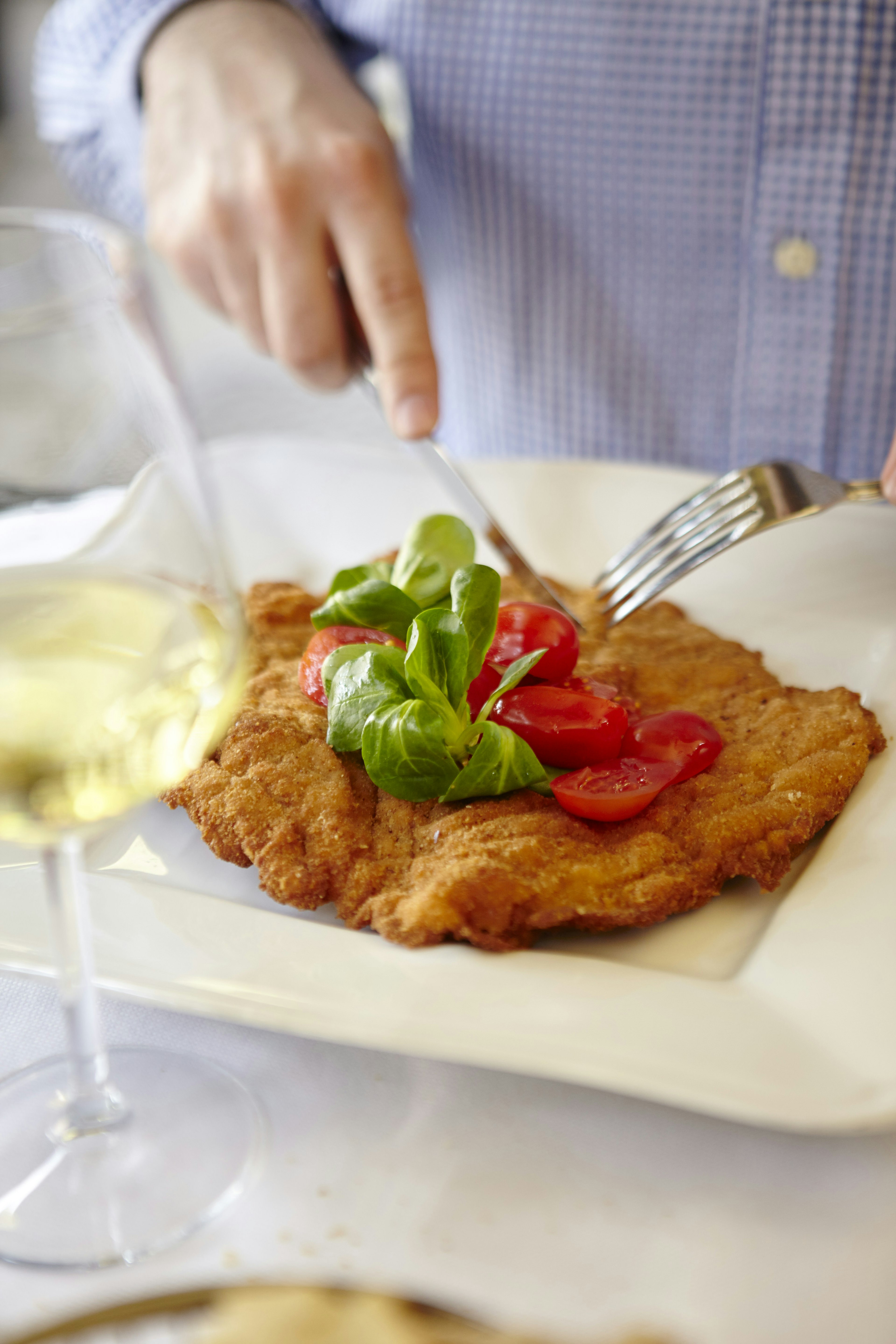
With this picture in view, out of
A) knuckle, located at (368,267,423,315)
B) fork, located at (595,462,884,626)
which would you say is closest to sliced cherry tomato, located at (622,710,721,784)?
fork, located at (595,462,884,626)

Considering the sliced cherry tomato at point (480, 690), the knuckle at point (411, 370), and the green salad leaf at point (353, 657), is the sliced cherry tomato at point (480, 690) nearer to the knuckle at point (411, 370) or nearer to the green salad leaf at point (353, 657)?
the green salad leaf at point (353, 657)

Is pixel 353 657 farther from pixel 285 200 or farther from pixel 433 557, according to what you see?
pixel 285 200

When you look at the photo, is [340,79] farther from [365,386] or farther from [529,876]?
[529,876]

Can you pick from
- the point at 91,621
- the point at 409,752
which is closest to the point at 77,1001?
the point at 91,621

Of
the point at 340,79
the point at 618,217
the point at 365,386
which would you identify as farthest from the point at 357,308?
the point at 618,217

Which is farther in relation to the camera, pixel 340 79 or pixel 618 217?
pixel 618 217

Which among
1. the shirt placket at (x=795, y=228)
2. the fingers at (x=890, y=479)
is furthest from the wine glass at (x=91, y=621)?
the shirt placket at (x=795, y=228)
